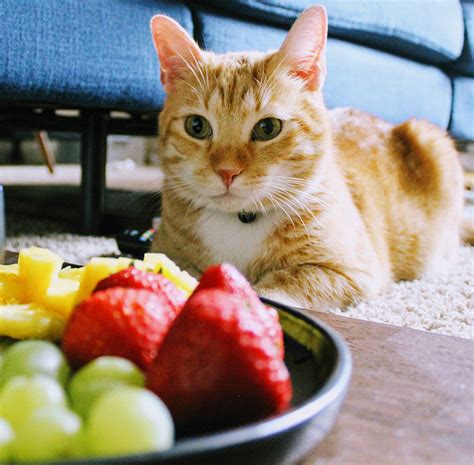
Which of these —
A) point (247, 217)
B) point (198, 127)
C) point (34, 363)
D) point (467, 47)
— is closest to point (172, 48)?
point (198, 127)

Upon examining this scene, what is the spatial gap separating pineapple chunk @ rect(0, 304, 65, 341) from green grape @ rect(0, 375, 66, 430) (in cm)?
20

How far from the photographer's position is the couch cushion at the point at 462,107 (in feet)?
9.10

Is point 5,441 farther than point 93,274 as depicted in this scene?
No

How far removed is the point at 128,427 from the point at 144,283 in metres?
0.22

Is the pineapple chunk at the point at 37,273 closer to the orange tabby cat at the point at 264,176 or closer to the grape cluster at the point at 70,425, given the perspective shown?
the grape cluster at the point at 70,425

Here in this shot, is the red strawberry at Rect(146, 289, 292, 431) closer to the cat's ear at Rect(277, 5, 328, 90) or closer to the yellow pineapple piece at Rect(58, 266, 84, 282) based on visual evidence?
the yellow pineapple piece at Rect(58, 266, 84, 282)

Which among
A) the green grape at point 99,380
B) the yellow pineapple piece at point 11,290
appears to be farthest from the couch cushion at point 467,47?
the green grape at point 99,380

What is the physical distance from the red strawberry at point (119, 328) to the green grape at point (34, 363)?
0.10ft

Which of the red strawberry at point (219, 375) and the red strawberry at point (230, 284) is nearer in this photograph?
the red strawberry at point (219, 375)

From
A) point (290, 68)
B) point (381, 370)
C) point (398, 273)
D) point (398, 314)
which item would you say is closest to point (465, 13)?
point (398, 273)

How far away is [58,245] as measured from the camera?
1.79 m

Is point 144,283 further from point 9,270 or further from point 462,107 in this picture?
point 462,107

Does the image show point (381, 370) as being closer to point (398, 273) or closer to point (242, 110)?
point (242, 110)

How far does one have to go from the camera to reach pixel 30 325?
0.61 meters
